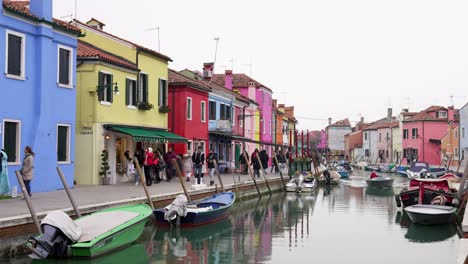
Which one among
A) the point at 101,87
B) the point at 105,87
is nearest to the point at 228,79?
the point at 105,87

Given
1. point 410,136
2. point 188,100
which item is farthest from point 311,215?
point 410,136

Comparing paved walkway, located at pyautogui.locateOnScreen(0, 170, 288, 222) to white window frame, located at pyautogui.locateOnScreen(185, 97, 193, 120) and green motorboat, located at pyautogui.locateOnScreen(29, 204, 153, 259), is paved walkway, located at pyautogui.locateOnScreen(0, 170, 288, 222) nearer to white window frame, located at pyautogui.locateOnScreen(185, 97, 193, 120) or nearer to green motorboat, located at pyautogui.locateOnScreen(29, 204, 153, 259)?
green motorboat, located at pyautogui.locateOnScreen(29, 204, 153, 259)

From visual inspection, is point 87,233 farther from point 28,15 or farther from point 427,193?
point 427,193

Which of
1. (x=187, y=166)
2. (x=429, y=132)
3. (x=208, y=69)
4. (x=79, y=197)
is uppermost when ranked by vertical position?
(x=208, y=69)

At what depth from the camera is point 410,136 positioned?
2650 inches

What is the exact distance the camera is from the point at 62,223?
11406mm

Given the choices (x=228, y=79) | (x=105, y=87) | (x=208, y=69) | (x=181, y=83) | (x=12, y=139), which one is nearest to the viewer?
(x=12, y=139)

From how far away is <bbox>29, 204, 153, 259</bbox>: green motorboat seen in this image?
1144 centimetres

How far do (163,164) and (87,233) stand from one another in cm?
1297

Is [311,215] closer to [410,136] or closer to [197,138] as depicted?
[197,138]

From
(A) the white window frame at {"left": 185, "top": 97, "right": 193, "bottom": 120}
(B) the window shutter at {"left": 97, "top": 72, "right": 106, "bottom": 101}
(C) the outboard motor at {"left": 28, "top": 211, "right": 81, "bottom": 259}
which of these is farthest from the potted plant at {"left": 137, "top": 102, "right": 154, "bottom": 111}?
(C) the outboard motor at {"left": 28, "top": 211, "right": 81, "bottom": 259}

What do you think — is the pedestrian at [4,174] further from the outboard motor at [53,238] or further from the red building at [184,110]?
the red building at [184,110]

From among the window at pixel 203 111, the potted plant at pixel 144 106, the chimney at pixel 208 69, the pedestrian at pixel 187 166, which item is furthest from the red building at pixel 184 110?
the chimney at pixel 208 69

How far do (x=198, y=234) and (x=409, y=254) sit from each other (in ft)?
18.7
